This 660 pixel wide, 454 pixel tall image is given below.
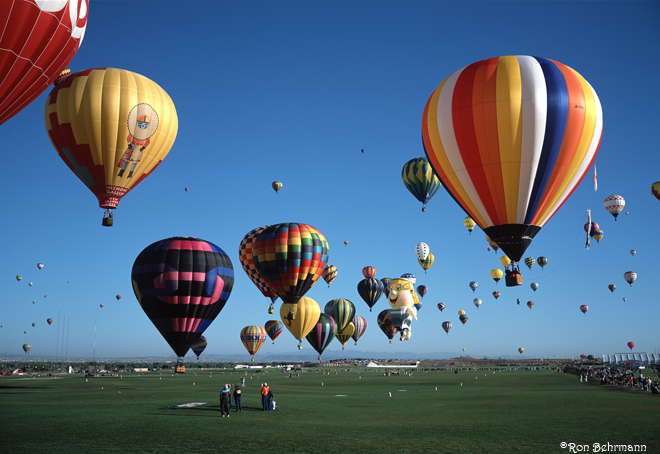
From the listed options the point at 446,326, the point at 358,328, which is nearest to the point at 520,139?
the point at 358,328

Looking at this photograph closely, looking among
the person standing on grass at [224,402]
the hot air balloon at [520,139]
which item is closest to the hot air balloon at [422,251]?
the hot air balloon at [520,139]

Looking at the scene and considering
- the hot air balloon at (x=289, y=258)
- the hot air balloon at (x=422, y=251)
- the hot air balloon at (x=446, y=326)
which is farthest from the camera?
the hot air balloon at (x=446, y=326)

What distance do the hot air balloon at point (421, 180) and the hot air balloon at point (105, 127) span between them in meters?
27.7

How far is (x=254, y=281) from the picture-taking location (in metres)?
51.0

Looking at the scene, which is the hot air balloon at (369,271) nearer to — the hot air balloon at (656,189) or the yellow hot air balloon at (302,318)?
the yellow hot air balloon at (302,318)

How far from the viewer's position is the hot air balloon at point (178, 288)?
1348 inches

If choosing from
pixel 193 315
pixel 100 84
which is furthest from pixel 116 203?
pixel 193 315

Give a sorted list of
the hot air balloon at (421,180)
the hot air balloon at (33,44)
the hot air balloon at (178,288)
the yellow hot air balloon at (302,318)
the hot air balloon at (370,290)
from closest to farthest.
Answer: the hot air balloon at (33,44) → the hot air balloon at (178,288) → the hot air balloon at (421,180) → the yellow hot air balloon at (302,318) → the hot air balloon at (370,290)

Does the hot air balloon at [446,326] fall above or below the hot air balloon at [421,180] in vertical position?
below

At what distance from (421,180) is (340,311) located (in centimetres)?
3284

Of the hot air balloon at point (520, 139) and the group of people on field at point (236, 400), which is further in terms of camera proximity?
the group of people on field at point (236, 400)

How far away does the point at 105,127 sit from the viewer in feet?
87.1

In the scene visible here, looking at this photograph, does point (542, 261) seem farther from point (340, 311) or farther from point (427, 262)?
point (340, 311)

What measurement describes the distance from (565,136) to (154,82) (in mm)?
22246
